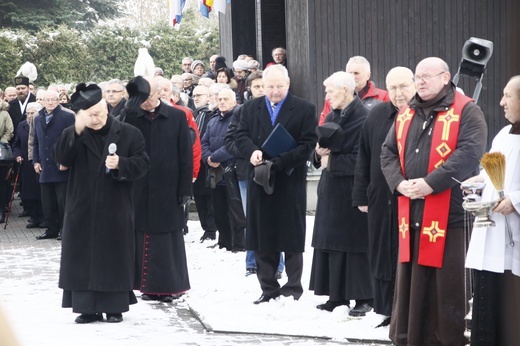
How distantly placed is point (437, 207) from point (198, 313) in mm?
2805

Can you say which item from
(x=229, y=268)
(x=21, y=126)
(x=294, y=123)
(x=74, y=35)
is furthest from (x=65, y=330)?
(x=74, y=35)

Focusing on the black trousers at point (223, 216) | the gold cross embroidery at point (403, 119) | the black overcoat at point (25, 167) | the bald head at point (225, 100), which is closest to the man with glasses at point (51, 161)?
the black overcoat at point (25, 167)

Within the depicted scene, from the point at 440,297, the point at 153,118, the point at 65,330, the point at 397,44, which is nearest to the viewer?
the point at 440,297

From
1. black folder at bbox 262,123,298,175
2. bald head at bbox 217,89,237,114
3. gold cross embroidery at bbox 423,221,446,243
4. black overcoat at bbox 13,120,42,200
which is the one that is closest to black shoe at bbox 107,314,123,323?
black folder at bbox 262,123,298,175

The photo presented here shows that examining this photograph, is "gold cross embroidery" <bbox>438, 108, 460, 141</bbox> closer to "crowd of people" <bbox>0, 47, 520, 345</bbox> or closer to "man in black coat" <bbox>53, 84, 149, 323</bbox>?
"crowd of people" <bbox>0, 47, 520, 345</bbox>

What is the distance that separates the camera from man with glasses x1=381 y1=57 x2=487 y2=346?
6.93 meters

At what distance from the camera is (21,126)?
54.9 ft

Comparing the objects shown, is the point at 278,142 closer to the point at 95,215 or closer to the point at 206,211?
the point at 95,215

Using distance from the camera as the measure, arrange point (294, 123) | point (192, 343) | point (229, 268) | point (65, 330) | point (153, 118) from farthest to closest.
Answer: point (229, 268), point (153, 118), point (294, 123), point (65, 330), point (192, 343)

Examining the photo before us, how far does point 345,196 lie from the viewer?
887cm

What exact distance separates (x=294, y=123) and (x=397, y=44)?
7.38 meters

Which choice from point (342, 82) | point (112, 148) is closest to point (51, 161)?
point (112, 148)

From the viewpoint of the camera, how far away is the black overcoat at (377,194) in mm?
8000

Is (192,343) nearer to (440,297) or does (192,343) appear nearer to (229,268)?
(440,297)
